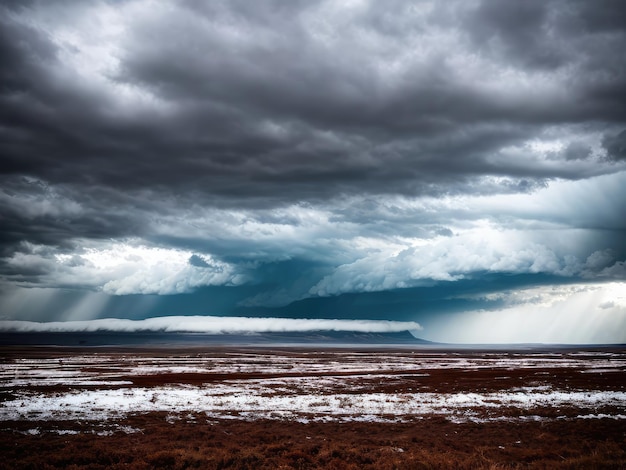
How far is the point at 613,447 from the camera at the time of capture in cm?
2078

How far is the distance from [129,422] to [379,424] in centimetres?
1410

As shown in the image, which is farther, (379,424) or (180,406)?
(180,406)

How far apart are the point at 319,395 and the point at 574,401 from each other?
19.7m

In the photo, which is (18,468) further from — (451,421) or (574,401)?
(574,401)

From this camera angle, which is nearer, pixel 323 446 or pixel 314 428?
pixel 323 446

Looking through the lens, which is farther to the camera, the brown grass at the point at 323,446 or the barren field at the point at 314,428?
the barren field at the point at 314,428

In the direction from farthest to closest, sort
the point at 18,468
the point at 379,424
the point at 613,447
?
the point at 379,424, the point at 613,447, the point at 18,468

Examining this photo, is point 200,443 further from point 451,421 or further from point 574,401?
point 574,401

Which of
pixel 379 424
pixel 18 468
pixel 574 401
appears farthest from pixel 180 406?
pixel 574 401

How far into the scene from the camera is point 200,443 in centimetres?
2211

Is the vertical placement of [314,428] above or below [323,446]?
below

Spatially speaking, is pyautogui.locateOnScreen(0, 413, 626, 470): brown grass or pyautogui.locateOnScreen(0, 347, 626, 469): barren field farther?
pyautogui.locateOnScreen(0, 347, 626, 469): barren field

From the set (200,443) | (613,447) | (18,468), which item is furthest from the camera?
(200,443)

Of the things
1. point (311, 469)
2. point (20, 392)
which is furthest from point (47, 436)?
point (20, 392)
